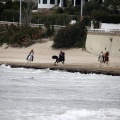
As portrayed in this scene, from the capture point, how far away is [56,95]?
32938 millimetres

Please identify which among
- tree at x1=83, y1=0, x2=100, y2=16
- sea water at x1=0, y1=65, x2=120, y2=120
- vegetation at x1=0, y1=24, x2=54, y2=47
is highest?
tree at x1=83, y1=0, x2=100, y2=16

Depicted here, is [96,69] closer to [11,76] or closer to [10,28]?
[11,76]

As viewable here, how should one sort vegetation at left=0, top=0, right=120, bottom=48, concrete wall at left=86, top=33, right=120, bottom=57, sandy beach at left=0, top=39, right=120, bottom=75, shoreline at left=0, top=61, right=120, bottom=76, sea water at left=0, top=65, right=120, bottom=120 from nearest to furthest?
sea water at left=0, top=65, right=120, bottom=120
shoreline at left=0, top=61, right=120, bottom=76
sandy beach at left=0, top=39, right=120, bottom=75
concrete wall at left=86, top=33, right=120, bottom=57
vegetation at left=0, top=0, right=120, bottom=48

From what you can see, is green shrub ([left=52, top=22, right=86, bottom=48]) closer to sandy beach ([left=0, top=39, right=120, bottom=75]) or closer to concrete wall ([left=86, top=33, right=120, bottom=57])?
sandy beach ([left=0, top=39, right=120, bottom=75])

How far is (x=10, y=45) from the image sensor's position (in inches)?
2463

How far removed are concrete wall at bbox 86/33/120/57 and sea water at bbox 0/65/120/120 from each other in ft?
27.5

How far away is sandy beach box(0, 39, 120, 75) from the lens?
4459cm

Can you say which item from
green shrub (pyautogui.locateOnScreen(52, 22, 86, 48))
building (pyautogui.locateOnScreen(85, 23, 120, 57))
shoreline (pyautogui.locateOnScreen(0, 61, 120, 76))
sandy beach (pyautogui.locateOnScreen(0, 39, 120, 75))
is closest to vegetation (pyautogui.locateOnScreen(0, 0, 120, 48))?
green shrub (pyautogui.locateOnScreen(52, 22, 86, 48))

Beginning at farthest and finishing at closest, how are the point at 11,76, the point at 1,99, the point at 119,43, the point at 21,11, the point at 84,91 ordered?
the point at 21,11 < the point at 119,43 < the point at 11,76 < the point at 84,91 < the point at 1,99

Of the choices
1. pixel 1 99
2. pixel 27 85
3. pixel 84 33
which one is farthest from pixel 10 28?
pixel 1 99

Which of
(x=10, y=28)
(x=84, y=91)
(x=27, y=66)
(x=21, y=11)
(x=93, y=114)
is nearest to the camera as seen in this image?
(x=93, y=114)

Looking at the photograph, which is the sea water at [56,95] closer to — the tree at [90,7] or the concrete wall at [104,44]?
the concrete wall at [104,44]

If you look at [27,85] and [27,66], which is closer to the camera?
[27,85]

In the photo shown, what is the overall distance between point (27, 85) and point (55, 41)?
2142 centimetres
